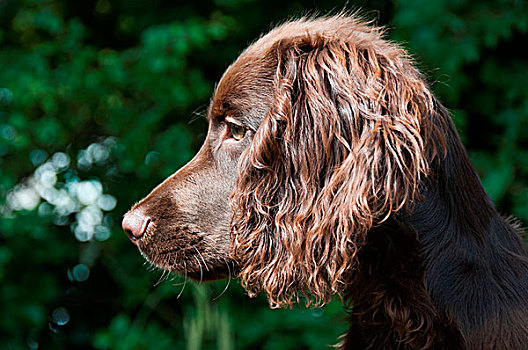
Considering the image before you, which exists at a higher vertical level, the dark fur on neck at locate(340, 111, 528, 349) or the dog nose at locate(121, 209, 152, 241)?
the dark fur on neck at locate(340, 111, 528, 349)

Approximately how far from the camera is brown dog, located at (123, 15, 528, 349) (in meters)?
1.74

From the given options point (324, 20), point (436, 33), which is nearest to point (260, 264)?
point (324, 20)

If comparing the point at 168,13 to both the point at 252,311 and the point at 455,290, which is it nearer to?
the point at 252,311

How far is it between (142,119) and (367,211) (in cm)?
323

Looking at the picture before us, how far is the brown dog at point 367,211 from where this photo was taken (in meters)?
1.74

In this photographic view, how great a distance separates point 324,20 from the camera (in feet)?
7.82

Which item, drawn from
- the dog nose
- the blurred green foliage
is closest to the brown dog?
the dog nose

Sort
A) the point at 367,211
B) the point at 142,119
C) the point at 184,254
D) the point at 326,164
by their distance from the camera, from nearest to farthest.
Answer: the point at 367,211 < the point at 326,164 < the point at 184,254 < the point at 142,119

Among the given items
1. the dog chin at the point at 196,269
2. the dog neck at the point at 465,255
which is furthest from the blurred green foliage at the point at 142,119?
the dog neck at the point at 465,255

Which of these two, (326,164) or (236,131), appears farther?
(236,131)

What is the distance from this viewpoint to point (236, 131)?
2.12 meters

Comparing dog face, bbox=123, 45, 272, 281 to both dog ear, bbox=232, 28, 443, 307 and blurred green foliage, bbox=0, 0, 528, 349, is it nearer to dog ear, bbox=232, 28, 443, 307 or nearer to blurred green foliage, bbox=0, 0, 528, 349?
dog ear, bbox=232, 28, 443, 307

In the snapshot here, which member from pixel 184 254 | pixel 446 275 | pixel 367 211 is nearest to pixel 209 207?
pixel 184 254

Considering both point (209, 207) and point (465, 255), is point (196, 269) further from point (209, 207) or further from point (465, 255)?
point (465, 255)
